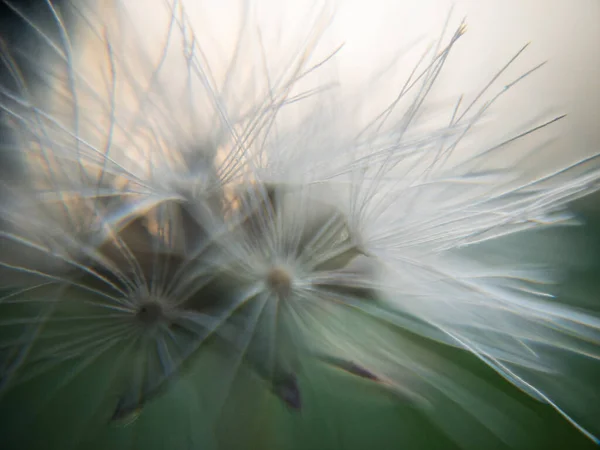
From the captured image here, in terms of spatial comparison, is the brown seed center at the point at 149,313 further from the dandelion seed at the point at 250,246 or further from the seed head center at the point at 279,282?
the seed head center at the point at 279,282

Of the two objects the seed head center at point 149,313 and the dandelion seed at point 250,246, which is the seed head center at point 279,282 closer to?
the dandelion seed at point 250,246

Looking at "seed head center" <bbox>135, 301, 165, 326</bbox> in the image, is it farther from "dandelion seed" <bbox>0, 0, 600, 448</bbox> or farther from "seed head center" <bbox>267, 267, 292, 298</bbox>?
"seed head center" <bbox>267, 267, 292, 298</bbox>

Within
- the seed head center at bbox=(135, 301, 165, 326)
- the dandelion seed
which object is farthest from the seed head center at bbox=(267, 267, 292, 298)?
the seed head center at bbox=(135, 301, 165, 326)

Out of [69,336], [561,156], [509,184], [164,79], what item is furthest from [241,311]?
[561,156]

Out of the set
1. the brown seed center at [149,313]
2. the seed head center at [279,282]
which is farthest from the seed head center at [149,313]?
the seed head center at [279,282]

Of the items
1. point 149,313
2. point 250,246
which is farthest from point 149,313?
point 250,246

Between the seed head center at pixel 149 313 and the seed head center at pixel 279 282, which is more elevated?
the seed head center at pixel 279 282

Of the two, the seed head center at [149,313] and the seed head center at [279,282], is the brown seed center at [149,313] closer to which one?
the seed head center at [149,313]

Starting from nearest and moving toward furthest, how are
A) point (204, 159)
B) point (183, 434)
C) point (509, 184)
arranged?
point (183, 434)
point (204, 159)
point (509, 184)

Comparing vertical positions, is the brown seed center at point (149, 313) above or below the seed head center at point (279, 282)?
below

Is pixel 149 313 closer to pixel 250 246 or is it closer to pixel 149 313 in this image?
pixel 149 313

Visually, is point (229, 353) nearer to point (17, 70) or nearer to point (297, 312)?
point (297, 312)
